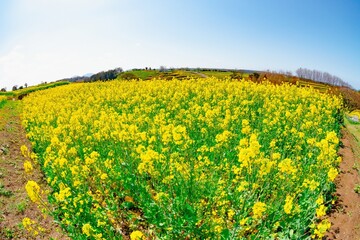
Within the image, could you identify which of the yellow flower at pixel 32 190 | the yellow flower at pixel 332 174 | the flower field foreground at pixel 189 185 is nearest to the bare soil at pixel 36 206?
the flower field foreground at pixel 189 185

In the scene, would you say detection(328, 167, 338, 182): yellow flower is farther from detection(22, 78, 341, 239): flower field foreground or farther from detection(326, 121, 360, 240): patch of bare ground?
detection(326, 121, 360, 240): patch of bare ground

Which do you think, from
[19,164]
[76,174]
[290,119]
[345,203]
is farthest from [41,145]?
[345,203]

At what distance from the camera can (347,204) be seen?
7.81 metres

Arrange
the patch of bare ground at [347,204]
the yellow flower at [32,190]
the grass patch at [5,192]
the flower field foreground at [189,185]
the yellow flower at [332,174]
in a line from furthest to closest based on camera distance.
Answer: the grass patch at [5,192]
the patch of bare ground at [347,204]
the yellow flower at [332,174]
the flower field foreground at [189,185]
the yellow flower at [32,190]

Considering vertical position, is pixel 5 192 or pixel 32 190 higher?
pixel 32 190

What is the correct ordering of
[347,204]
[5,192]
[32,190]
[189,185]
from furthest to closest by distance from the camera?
[5,192]
[347,204]
[189,185]
[32,190]

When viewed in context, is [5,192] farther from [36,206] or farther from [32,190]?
[32,190]

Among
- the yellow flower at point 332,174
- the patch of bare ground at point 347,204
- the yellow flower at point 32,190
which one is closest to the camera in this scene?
the yellow flower at point 32,190

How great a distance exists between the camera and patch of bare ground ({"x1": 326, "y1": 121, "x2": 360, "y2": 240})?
6.79 metres

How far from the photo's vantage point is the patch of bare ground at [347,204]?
22.3 ft

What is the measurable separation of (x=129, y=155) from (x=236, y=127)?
3924 mm

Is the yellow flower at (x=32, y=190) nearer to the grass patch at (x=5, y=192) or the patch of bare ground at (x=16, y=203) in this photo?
the patch of bare ground at (x=16, y=203)

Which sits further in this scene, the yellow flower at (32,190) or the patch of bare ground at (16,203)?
the patch of bare ground at (16,203)

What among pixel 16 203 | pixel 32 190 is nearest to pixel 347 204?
pixel 32 190
